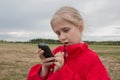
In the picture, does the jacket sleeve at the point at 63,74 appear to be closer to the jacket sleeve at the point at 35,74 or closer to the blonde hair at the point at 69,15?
the jacket sleeve at the point at 35,74

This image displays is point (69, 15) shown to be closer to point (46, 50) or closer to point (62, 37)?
point (62, 37)

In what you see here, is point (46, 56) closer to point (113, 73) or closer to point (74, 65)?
point (74, 65)

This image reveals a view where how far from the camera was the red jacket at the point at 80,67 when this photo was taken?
10.2 feet

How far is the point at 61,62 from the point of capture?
3.10 metres

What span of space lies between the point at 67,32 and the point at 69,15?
0.17 m

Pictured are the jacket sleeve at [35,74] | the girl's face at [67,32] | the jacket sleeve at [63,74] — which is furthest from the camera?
the jacket sleeve at [35,74]

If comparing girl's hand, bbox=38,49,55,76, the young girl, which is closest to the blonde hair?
the young girl

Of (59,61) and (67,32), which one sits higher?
(67,32)

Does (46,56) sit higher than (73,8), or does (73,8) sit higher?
(73,8)

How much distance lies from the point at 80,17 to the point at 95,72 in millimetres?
521

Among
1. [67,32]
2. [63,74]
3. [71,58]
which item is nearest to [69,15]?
[67,32]

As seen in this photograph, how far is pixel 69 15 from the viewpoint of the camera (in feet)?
10.7

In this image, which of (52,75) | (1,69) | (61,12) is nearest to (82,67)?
(52,75)

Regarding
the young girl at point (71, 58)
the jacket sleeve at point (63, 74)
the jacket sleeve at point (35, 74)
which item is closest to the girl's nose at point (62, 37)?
the young girl at point (71, 58)
